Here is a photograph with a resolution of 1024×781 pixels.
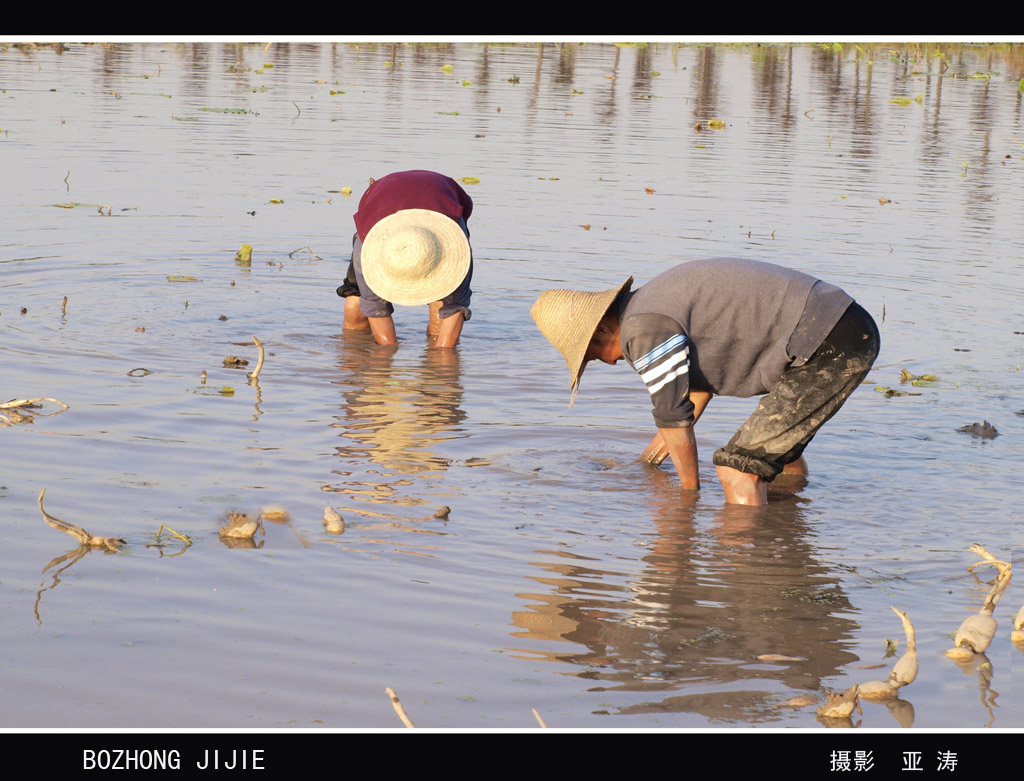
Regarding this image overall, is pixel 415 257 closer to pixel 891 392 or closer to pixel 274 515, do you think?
pixel 274 515

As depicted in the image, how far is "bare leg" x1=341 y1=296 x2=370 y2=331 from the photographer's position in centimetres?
816

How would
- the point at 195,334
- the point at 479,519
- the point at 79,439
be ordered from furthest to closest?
the point at 195,334 → the point at 79,439 → the point at 479,519

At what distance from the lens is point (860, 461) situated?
596 cm

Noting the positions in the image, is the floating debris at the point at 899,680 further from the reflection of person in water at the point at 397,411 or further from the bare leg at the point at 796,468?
the reflection of person in water at the point at 397,411

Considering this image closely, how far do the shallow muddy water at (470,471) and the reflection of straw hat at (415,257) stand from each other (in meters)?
0.53

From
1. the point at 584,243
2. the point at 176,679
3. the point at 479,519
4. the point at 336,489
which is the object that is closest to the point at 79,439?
the point at 336,489

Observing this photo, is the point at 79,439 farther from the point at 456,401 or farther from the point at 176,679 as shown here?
the point at 176,679

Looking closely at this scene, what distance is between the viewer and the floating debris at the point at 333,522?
4.71 meters

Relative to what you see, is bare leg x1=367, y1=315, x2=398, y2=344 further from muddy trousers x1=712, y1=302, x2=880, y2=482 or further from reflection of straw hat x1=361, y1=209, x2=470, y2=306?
muddy trousers x1=712, y1=302, x2=880, y2=482

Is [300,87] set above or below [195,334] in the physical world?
above

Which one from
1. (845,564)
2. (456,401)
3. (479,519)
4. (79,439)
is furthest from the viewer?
(456,401)

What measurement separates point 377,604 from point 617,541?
116 centimetres

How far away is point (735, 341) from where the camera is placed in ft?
15.5

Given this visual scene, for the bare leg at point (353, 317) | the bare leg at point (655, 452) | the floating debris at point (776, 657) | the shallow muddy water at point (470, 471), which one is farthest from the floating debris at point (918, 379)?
the floating debris at point (776, 657)
